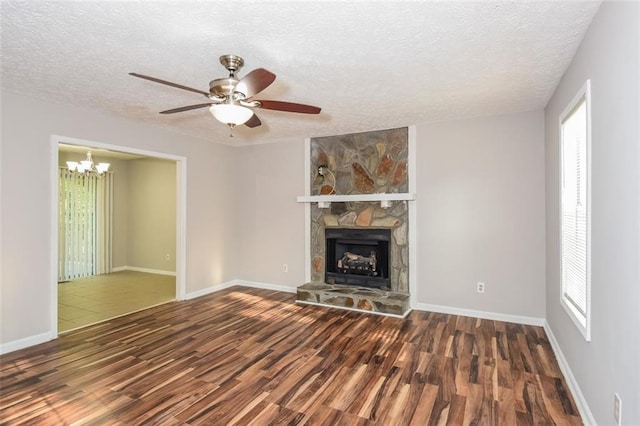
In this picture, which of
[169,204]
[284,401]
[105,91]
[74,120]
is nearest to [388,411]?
[284,401]

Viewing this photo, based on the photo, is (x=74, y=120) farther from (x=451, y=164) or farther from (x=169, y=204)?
(x=451, y=164)

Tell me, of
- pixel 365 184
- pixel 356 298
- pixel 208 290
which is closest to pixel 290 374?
pixel 356 298

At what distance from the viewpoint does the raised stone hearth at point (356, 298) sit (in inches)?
163

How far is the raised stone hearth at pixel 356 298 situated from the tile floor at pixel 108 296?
7.23ft

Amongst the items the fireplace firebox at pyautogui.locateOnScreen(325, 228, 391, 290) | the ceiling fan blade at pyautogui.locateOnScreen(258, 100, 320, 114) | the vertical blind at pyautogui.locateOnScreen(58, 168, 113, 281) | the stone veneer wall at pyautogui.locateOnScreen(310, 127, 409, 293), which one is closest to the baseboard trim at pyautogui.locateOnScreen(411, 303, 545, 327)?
the stone veneer wall at pyautogui.locateOnScreen(310, 127, 409, 293)

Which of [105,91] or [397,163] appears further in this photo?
[397,163]

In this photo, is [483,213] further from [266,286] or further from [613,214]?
[266,286]

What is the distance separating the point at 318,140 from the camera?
5137mm

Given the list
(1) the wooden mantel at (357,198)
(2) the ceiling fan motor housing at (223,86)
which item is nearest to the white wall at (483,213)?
(1) the wooden mantel at (357,198)

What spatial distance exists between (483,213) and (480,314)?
1.26 m

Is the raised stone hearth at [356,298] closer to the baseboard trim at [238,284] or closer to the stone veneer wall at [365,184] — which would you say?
the stone veneer wall at [365,184]

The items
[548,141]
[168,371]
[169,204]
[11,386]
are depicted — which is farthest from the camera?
[169,204]

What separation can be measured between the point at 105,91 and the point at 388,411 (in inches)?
145

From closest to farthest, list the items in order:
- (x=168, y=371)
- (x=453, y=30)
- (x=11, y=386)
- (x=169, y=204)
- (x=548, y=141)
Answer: (x=453, y=30)
(x=11, y=386)
(x=168, y=371)
(x=548, y=141)
(x=169, y=204)
